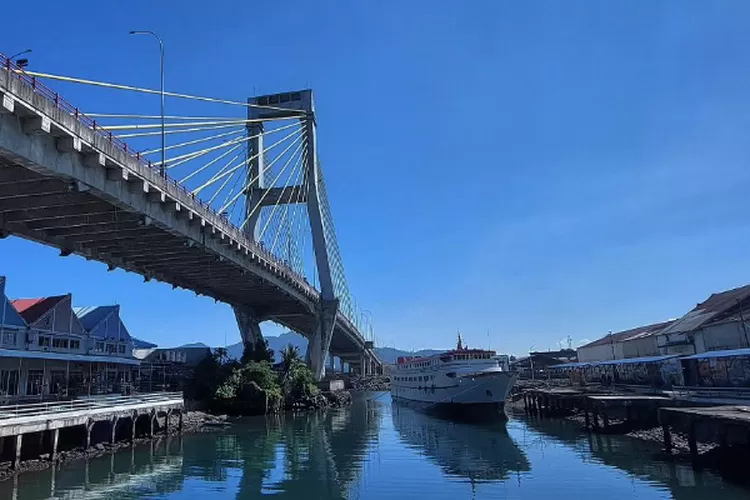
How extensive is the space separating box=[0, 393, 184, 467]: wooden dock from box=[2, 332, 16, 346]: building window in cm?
927

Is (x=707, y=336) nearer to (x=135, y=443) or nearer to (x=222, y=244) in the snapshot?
(x=222, y=244)

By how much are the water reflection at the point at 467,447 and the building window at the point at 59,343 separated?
1071 inches

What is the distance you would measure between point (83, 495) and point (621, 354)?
56.9 m

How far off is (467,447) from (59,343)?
32356 mm

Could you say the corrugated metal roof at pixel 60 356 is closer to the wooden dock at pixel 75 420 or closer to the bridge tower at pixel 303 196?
the wooden dock at pixel 75 420

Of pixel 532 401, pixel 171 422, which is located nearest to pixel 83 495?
pixel 171 422

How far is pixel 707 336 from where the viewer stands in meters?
43.7

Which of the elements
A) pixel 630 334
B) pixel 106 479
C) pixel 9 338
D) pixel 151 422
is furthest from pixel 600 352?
pixel 9 338

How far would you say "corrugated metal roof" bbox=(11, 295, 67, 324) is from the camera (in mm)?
42344

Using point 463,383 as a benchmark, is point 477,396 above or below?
below

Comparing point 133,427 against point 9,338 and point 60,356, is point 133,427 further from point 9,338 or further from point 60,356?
point 9,338

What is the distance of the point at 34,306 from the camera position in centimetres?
4425

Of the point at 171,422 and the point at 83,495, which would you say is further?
the point at 171,422

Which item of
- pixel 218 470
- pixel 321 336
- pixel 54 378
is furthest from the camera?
pixel 321 336
